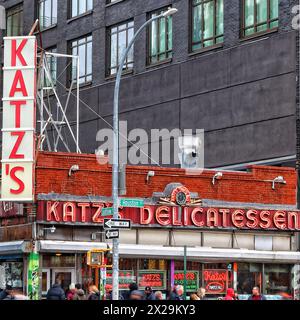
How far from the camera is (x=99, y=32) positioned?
4988 centimetres

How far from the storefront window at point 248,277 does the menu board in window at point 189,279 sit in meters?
2.08

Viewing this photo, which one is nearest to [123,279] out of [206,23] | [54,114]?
[206,23]

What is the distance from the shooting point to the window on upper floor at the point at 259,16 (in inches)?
1549

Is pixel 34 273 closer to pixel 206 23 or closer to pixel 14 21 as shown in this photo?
pixel 206 23

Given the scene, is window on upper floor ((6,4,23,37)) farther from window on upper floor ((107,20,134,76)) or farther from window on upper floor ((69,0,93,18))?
window on upper floor ((107,20,134,76))

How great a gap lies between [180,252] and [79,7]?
25398 mm

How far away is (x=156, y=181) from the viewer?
32.4 metres

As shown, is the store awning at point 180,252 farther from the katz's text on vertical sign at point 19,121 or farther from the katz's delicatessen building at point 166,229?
the katz's text on vertical sign at point 19,121

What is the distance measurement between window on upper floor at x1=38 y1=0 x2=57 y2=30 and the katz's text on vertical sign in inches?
859

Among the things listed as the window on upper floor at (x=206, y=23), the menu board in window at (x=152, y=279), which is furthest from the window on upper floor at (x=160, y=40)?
the menu board in window at (x=152, y=279)

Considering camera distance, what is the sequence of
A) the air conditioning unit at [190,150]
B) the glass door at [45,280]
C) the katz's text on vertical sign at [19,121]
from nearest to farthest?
the katz's text on vertical sign at [19,121], the glass door at [45,280], the air conditioning unit at [190,150]
